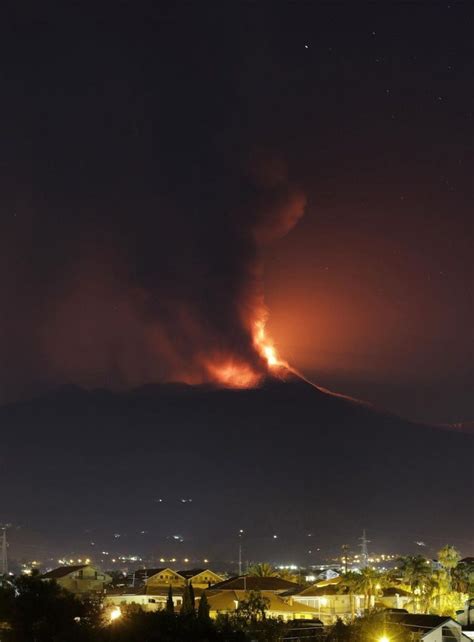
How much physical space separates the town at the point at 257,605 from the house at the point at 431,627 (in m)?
0.06

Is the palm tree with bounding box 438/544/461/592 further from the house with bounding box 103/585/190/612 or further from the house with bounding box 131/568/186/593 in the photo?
the house with bounding box 131/568/186/593

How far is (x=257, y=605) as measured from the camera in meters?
58.0

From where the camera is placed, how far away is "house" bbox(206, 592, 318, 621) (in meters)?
66.5

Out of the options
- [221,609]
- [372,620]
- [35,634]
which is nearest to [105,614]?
[35,634]

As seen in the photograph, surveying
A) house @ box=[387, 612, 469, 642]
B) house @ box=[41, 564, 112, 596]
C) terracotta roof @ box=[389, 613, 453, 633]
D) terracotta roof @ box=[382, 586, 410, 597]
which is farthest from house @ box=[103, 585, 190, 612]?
house @ box=[387, 612, 469, 642]

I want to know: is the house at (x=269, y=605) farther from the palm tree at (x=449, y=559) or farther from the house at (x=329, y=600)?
the palm tree at (x=449, y=559)

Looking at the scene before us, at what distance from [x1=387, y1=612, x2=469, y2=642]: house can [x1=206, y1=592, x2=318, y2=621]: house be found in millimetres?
12669

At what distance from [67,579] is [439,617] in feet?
166

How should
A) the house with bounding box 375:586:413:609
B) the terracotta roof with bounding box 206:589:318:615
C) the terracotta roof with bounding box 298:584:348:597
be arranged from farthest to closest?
the house with bounding box 375:586:413:609
the terracotta roof with bounding box 298:584:348:597
the terracotta roof with bounding box 206:589:318:615

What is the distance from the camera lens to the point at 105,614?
4641 cm

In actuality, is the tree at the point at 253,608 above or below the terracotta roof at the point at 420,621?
above

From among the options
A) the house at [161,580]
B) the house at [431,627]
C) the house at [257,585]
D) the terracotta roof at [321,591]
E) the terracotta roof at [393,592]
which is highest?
the house at [161,580]

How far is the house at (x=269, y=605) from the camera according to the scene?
6650cm

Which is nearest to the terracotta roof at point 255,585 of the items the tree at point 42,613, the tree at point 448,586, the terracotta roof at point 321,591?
the terracotta roof at point 321,591
